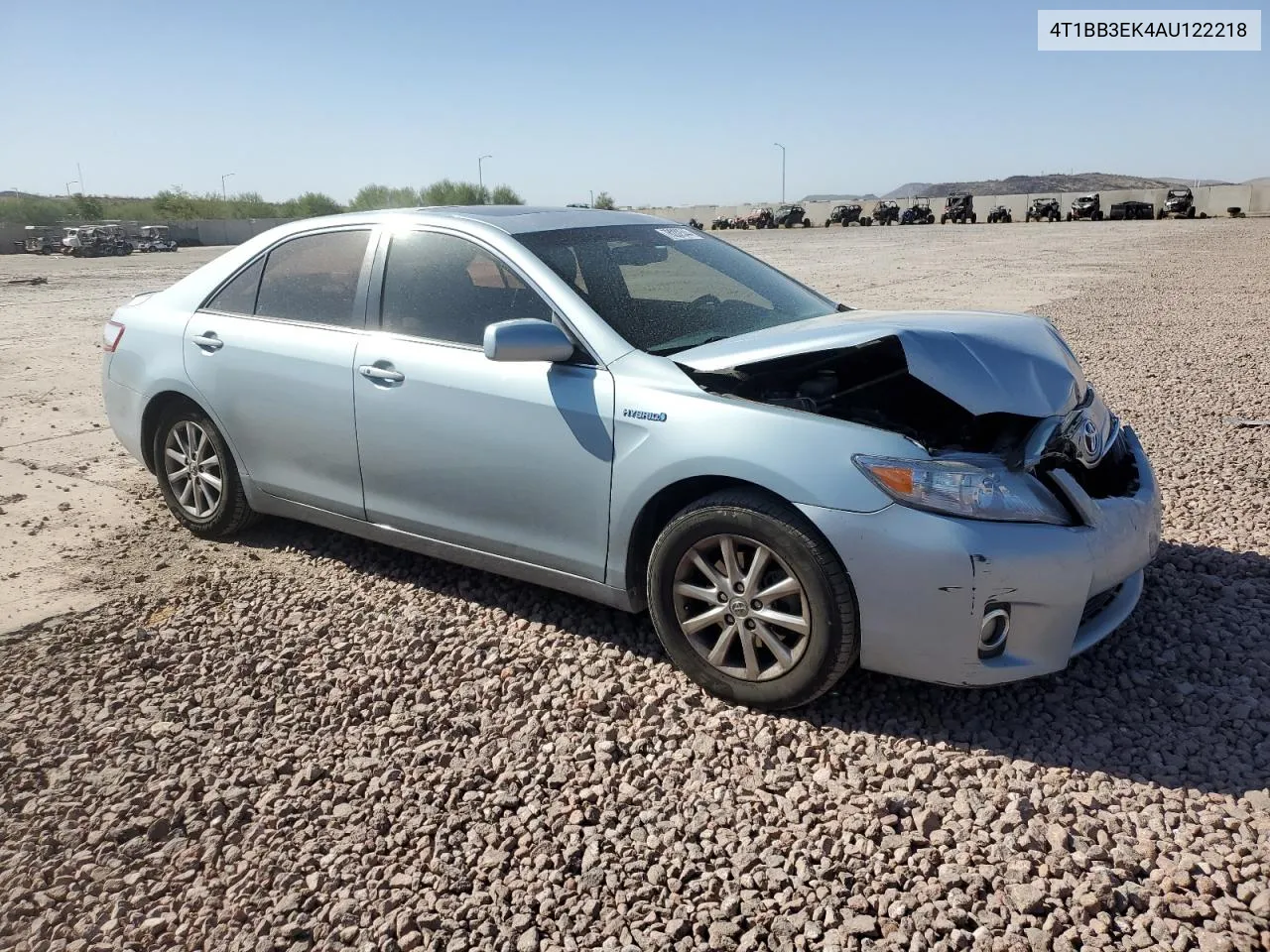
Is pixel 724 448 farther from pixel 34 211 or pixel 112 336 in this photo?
pixel 34 211

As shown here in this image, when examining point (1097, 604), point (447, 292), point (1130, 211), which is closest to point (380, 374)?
point (447, 292)

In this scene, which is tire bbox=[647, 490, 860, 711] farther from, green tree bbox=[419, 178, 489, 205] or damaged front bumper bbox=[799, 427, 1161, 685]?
green tree bbox=[419, 178, 489, 205]

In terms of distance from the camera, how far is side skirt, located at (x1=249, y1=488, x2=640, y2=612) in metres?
3.72

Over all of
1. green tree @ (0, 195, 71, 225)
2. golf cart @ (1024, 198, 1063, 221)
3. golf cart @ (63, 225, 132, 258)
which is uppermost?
green tree @ (0, 195, 71, 225)

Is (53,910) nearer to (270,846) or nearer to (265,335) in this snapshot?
(270,846)

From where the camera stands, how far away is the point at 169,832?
9.49ft

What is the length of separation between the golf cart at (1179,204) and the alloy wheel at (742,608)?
68890mm

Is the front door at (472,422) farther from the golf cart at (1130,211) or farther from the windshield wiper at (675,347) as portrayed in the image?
the golf cart at (1130,211)

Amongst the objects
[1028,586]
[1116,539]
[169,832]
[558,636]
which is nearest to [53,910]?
[169,832]

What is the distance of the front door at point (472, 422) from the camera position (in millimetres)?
3635

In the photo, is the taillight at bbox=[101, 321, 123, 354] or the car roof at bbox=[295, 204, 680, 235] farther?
the taillight at bbox=[101, 321, 123, 354]

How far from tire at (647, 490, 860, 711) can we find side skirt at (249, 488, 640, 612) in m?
0.26

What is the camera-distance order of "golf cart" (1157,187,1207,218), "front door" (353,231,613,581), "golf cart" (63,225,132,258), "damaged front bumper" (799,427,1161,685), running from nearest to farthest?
"damaged front bumper" (799,427,1161,685)
"front door" (353,231,613,581)
"golf cart" (63,225,132,258)
"golf cart" (1157,187,1207,218)

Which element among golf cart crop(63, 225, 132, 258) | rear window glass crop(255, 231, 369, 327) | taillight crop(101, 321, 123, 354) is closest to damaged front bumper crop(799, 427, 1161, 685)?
rear window glass crop(255, 231, 369, 327)
